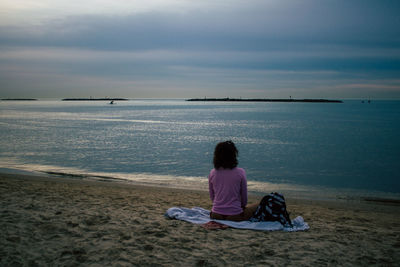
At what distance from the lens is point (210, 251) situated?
509cm

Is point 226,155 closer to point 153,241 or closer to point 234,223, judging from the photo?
point 234,223

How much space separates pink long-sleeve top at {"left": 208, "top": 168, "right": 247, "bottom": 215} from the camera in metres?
5.93

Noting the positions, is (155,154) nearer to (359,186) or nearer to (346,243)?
(359,186)

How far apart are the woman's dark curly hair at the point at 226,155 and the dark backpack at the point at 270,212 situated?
1.06m

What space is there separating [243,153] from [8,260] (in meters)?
22.7

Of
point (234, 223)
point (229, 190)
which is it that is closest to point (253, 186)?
point (234, 223)

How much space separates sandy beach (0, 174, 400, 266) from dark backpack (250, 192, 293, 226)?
322 mm

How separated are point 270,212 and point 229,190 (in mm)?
1060

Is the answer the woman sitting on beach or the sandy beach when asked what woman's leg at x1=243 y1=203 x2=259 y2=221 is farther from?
the sandy beach

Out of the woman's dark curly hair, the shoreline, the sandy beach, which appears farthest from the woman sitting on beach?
the shoreline

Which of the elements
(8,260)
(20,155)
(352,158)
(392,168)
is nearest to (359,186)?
(392,168)

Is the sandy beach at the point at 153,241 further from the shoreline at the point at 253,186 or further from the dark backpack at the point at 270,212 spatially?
the shoreline at the point at 253,186

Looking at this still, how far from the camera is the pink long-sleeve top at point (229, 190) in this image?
5927mm

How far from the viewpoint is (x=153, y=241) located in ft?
17.9
